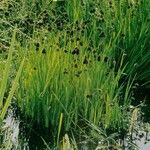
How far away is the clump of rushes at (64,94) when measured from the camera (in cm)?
385

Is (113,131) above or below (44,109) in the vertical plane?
below

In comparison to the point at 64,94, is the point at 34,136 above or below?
below

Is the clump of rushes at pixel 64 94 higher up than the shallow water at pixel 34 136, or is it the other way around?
the clump of rushes at pixel 64 94

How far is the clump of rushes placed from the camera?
3852 millimetres

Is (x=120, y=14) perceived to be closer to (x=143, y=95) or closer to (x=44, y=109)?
(x=143, y=95)

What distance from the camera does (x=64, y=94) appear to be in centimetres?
390

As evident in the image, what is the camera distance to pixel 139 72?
5160mm

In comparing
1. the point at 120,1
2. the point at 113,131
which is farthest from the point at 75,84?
the point at 120,1

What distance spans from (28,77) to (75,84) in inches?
15.8

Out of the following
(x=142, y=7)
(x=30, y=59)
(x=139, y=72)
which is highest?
(x=142, y=7)

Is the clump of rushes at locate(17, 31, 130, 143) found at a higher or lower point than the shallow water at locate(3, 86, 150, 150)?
higher

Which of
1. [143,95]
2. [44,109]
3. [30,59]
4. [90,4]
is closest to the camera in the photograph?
[44,109]

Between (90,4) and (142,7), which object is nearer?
(142,7)

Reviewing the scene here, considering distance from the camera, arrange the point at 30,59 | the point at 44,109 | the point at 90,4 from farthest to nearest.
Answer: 1. the point at 90,4
2. the point at 30,59
3. the point at 44,109
